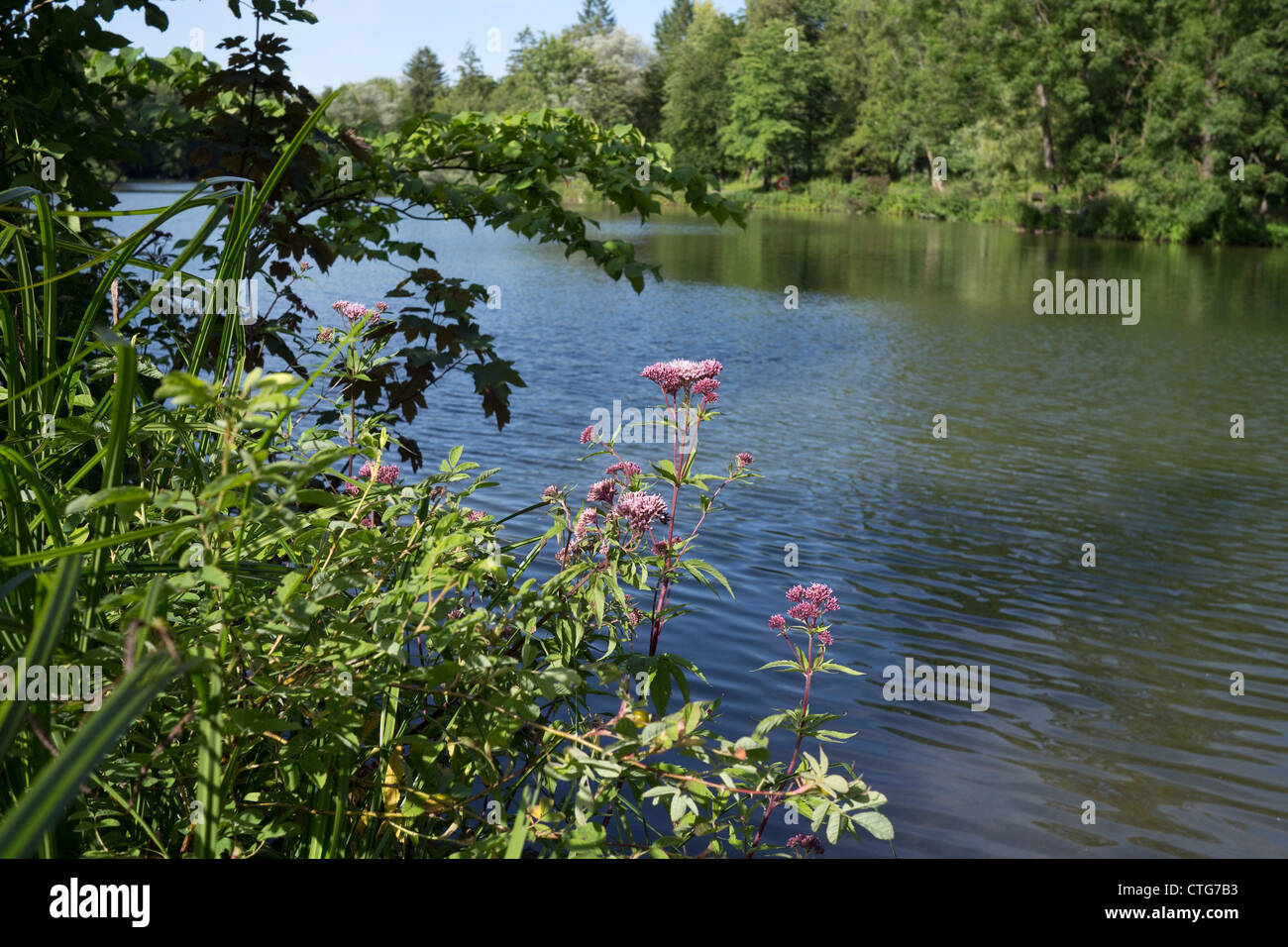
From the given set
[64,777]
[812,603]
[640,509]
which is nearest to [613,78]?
[812,603]

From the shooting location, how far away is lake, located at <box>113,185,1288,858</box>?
484cm

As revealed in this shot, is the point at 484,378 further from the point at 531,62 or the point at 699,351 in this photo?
the point at 531,62

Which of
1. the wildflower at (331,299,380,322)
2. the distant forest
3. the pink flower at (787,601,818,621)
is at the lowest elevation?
the pink flower at (787,601,818,621)

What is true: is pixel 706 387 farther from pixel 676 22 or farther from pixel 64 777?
pixel 676 22

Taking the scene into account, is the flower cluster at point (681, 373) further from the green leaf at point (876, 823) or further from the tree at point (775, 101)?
the tree at point (775, 101)

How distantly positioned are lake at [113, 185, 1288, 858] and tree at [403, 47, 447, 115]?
87.1m

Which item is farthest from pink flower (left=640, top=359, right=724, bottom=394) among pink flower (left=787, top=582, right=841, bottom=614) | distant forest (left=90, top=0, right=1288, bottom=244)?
distant forest (left=90, top=0, right=1288, bottom=244)

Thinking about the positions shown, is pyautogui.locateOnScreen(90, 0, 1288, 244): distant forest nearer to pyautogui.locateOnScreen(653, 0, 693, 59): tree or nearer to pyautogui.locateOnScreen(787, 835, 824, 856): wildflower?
pyautogui.locateOnScreen(787, 835, 824, 856): wildflower

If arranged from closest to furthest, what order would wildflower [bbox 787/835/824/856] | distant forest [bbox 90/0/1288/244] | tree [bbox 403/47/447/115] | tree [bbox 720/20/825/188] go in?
wildflower [bbox 787/835/824/856] → distant forest [bbox 90/0/1288/244] → tree [bbox 720/20/825/188] → tree [bbox 403/47/447/115]

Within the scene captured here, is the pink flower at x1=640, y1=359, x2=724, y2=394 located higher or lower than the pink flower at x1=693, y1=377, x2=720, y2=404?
higher

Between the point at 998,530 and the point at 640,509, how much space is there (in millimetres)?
6523

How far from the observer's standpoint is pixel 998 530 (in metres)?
8.41

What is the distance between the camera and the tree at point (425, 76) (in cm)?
10199
